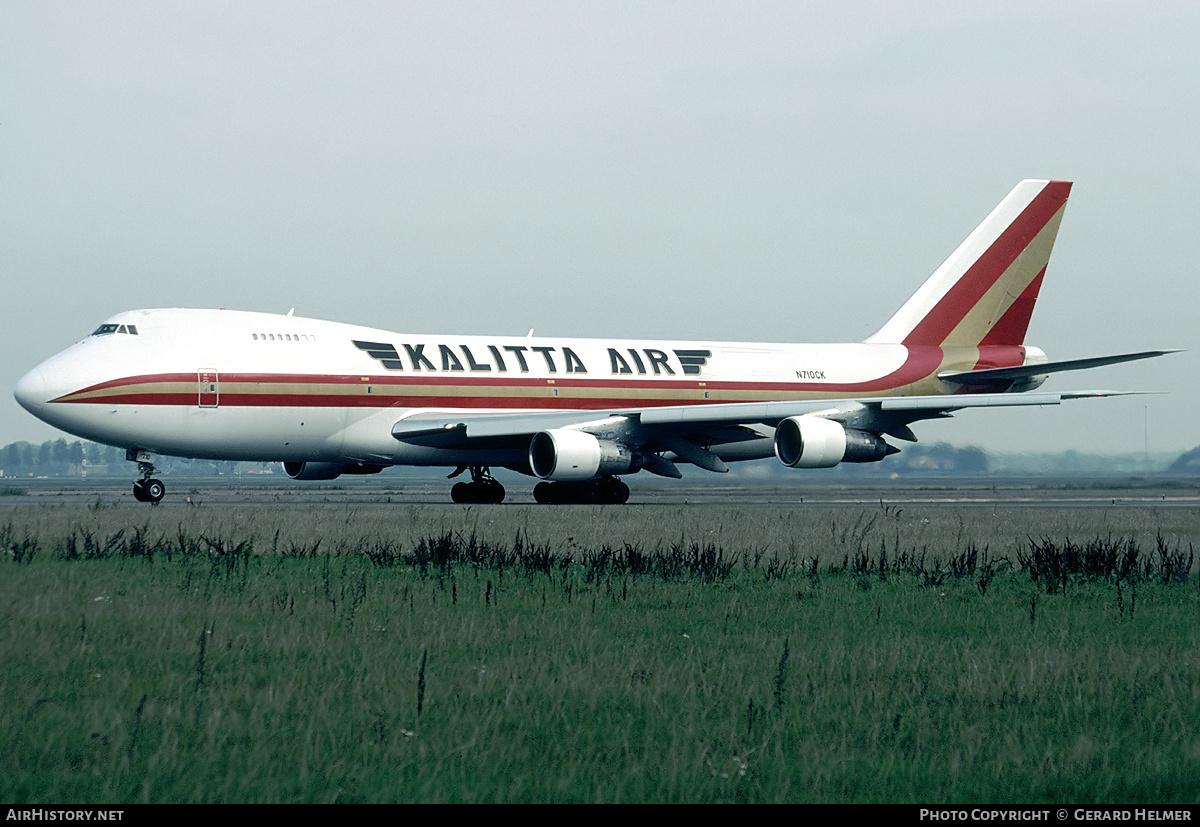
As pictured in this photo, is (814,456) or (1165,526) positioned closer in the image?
(1165,526)

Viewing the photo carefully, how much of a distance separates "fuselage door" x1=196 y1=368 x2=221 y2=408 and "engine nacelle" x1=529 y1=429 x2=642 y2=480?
7055 millimetres

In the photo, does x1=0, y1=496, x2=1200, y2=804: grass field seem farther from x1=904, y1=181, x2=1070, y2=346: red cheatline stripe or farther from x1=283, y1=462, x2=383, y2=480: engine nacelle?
x1=904, y1=181, x2=1070, y2=346: red cheatline stripe

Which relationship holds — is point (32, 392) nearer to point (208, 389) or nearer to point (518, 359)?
point (208, 389)

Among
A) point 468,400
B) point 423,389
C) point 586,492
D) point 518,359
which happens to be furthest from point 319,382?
point 586,492

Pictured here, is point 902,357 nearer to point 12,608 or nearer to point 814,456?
point 814,456

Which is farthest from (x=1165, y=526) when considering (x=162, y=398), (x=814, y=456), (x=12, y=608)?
(x=162, y=398)

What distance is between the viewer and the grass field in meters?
5.22

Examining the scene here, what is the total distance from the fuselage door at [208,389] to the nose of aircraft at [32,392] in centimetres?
314

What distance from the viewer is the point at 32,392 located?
25.9m

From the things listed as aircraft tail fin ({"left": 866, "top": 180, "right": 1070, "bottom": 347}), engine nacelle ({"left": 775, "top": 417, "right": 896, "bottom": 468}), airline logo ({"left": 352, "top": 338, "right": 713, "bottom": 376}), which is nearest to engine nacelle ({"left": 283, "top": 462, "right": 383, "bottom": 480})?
airline logo ({"left": 352, "top": 338, "right": 713, "bottom": 376})

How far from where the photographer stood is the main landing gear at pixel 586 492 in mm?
30453

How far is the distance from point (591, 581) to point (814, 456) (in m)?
17.0

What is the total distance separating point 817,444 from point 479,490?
8.74 m

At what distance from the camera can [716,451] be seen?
33.5 meters
